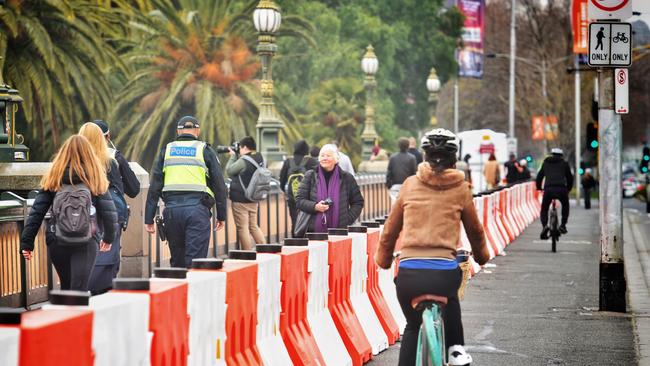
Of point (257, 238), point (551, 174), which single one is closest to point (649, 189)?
point (551, 174)

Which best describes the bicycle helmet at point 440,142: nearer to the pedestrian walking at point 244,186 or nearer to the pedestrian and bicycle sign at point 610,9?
the pedestrian and bicycle sign at point 610,9

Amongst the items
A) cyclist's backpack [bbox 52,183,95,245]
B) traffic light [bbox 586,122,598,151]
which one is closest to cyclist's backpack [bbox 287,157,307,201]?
cyclist's backpack [bbox 52,183,95,245]

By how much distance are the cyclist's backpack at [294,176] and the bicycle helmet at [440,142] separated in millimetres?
10094

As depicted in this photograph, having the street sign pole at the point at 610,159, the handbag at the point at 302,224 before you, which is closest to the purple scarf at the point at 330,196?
the handbag at the point at 302,224

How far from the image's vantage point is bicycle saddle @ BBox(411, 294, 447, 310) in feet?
22.8

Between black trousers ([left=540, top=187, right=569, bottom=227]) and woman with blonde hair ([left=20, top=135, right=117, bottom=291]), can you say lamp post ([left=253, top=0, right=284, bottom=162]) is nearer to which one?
black trousers ([left=540, top=187, right=569, bottom=227])

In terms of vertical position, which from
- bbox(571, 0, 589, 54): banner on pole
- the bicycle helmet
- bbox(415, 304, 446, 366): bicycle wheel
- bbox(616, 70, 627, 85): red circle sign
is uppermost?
bbox(571, 0, 589, 54): banner on pole

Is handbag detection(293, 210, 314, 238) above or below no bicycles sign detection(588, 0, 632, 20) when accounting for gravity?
below

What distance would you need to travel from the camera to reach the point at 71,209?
9250 millimetres

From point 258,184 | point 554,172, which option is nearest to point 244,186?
point 258,184

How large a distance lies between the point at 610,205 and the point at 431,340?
7.31m

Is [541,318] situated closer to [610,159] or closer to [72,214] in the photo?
[610,159]

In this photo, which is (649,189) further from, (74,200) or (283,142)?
(74,200)

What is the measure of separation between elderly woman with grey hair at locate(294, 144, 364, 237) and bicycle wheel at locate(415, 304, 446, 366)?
6.55 m
